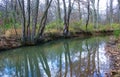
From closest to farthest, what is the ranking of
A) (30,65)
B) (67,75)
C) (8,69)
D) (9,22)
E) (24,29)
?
(67,75) → (8,69) → (30,65) → (24,29) → (9,22)

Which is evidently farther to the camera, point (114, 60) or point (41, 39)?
point (41, 39)

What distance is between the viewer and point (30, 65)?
34.2ft

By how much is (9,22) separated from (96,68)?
17.1 meters

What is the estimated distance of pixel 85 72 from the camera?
8.13m

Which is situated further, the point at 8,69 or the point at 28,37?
the point at 28,37

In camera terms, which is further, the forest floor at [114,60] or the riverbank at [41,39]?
the riverbank at [41,39]

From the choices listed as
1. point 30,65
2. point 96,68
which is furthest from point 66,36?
point 96,68

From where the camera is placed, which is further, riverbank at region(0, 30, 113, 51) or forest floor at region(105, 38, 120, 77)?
riverbank at region(0, 30, 113, 51)

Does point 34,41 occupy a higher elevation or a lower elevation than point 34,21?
lower

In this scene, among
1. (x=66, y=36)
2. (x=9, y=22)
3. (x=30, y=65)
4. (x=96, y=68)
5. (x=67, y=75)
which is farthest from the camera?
(x=66, y=36)

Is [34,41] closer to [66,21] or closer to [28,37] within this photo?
[28,37]

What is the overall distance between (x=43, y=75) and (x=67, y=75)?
2.96 ft

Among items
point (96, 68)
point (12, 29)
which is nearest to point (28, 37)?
point (12, 29)

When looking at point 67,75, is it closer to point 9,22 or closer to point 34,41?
point 34,41
